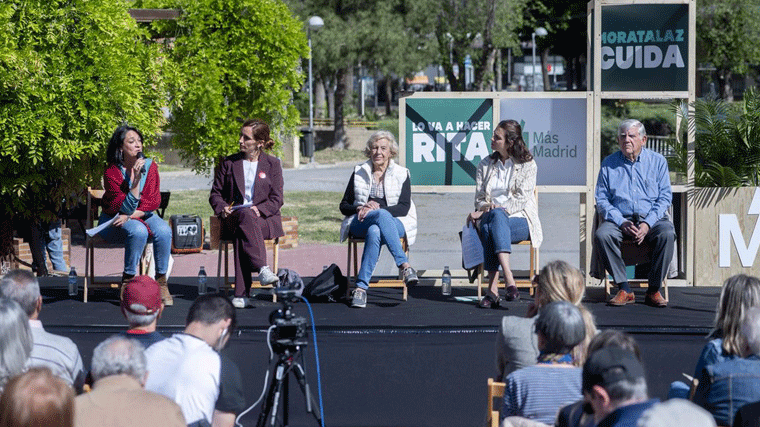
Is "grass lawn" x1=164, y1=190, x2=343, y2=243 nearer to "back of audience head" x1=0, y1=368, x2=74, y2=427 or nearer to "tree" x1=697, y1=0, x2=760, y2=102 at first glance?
"back of audience head" x1=0, y1=368, x2=74, y2=427

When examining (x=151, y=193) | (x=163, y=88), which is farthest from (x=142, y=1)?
(x=151, y=193)

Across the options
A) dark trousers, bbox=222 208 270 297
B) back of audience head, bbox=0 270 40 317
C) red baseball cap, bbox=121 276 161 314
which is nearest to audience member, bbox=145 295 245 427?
red baseball cap, bbox=121 276 161 314

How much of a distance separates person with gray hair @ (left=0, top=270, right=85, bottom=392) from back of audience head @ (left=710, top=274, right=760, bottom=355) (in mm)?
2601

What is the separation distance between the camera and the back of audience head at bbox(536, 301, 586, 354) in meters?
3.80

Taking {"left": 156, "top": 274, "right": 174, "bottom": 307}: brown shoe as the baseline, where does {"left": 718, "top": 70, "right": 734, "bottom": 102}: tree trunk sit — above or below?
above

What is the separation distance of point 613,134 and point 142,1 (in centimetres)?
1622

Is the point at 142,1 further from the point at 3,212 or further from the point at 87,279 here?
the point at 87,279

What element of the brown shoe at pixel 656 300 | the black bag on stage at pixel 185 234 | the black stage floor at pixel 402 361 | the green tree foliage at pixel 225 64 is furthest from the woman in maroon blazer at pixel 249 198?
the black bag on stage at pixel 185 234

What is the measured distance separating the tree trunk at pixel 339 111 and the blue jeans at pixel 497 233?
23.5m

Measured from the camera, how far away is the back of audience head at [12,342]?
11.9 ft

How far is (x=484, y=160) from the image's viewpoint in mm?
7418

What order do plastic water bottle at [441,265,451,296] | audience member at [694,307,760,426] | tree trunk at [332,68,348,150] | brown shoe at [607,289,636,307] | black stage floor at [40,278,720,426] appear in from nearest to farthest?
audience member at [694,307,760,426], black stage floor at [40,278,720,426], brown shoe at [607,289,636,307], plastic water bottle at [441,265,451,296], tree trunk at [332,68,348,150]

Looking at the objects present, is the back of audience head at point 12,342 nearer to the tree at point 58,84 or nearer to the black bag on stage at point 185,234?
the tree at point 58,84

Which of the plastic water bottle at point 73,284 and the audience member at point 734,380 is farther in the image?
the plastic water bottle at point 73,284
